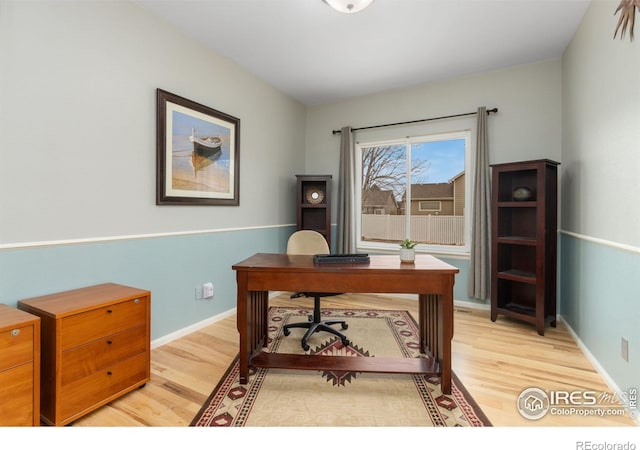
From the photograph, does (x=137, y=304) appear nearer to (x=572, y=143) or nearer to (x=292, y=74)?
(x=292, y=74)

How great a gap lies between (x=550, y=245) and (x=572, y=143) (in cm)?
94

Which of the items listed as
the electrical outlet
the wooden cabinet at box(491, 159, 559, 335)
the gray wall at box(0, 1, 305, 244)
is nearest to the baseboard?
the wooden cabinet at box(491, 159, 559, 335)

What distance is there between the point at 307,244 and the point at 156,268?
1322mm

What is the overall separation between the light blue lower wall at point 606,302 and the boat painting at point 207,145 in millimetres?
3199

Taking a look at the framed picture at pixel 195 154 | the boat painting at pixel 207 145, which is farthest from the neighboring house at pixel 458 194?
the boat painting at pixel 207 145

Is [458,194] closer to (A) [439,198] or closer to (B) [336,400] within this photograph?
(A) [439,198]

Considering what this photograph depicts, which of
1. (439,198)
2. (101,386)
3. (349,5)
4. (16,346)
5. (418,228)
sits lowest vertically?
(101,386)

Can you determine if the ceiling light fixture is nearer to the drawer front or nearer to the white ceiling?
the white ceiling

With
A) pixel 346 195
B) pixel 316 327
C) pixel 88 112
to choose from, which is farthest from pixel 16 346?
pixel 346 195

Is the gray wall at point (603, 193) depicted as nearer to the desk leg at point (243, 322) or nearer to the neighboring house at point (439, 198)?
the neighboring house at point (439, 198)

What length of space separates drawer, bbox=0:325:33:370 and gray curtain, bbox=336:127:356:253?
3.25 m

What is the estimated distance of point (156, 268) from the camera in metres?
2.59
